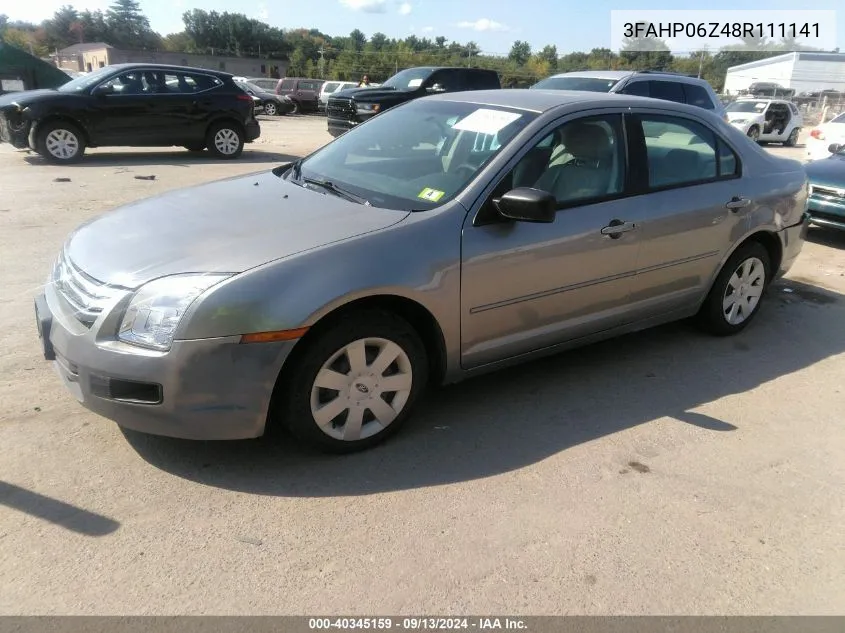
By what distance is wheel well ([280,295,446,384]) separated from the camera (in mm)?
2877

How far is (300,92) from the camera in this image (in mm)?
30453

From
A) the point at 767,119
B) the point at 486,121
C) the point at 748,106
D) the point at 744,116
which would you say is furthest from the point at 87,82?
the point at 767,119

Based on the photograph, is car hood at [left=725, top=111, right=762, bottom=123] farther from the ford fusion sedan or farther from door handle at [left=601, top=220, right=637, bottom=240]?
door handle at [left=601, top=220, right=637, bottom=240]

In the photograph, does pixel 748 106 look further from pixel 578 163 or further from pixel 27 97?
pixel 578 163

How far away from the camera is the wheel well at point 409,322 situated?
9.44 feet

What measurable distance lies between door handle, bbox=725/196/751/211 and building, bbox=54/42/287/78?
65.9 m

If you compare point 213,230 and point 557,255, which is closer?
point 213,230

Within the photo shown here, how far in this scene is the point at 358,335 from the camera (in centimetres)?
295

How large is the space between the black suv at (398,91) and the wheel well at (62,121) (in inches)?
189

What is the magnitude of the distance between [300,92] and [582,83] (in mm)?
22330

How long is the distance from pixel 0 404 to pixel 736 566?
3.47 m

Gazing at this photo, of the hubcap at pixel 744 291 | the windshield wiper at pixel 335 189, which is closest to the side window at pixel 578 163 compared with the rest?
the windshield wiper at pixel 335 189
